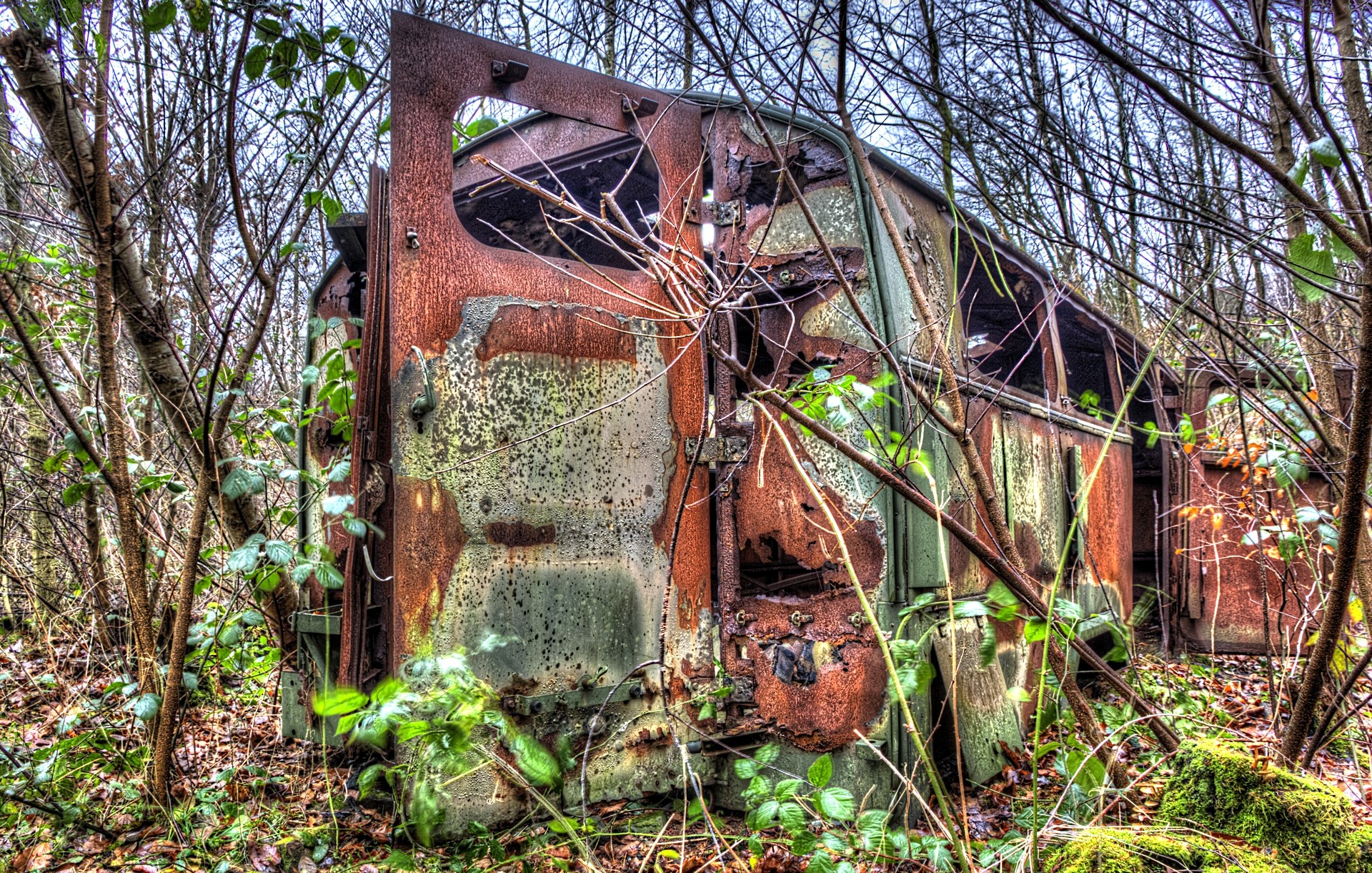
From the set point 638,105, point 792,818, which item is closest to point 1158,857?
point 792,818

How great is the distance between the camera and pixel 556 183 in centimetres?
304

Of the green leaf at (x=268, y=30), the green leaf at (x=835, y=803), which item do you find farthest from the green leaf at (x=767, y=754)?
the green leaf at (x=268, y=30)

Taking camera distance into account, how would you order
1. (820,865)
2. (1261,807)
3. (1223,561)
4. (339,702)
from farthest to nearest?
(1223,561) < (820,865) < (339,702) < (1261,807)

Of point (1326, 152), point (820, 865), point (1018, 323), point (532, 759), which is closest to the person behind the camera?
point (1326, 152)

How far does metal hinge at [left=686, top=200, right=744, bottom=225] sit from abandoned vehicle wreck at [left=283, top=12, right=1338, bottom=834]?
0.01 metres

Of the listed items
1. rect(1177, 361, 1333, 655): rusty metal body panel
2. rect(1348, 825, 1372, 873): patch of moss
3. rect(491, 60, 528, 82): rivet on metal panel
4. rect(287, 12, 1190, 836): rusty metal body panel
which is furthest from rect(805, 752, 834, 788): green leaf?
rect(1177, 361, 1333, 655): rusty metal body panel

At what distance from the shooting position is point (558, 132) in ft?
9.92

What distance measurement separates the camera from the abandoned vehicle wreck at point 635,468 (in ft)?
7.72

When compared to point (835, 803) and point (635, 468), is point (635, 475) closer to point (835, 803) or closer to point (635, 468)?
point (635, 468)

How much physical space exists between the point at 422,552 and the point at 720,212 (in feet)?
5.05

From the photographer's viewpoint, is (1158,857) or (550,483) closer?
(1158,857)

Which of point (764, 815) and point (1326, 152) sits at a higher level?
point (1326, 152)

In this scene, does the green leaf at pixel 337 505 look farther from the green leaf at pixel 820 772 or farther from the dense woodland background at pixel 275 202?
the green leaf at pixel 820 772

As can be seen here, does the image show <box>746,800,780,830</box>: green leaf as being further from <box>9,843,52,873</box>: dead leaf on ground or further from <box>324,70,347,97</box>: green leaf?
<box>324,70,347,97</box>: green leaf
